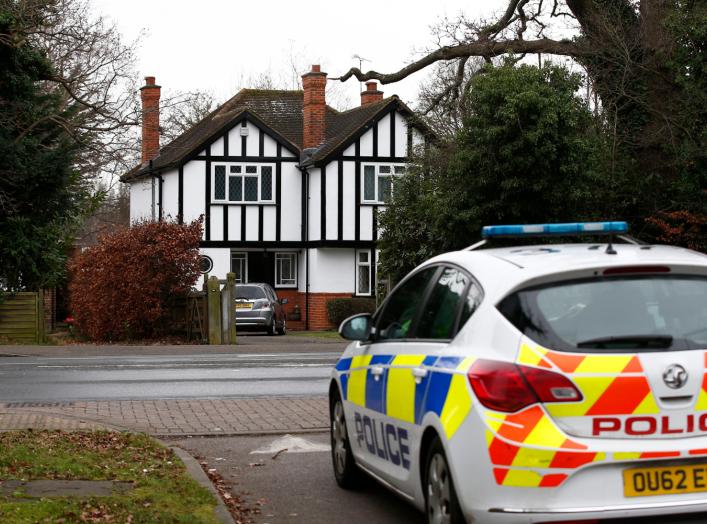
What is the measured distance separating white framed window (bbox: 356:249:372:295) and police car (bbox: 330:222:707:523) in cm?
3807

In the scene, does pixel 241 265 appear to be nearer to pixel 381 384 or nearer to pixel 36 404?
pixel 36 404

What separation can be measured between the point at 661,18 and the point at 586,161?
408 cm

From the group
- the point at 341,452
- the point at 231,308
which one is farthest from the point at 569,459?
the point at 231,308

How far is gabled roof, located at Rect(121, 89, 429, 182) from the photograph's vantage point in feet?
143

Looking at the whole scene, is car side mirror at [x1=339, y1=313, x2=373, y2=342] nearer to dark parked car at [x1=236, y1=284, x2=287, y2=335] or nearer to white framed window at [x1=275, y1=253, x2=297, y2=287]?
dark parked car at [x1=236, y1=284, x2=287, y2=335]

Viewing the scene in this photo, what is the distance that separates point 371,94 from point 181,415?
3892 centimetres

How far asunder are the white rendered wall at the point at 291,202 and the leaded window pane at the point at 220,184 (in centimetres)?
219

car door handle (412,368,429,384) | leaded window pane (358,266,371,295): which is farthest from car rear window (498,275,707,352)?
leaded window pane (358,266,371,295)

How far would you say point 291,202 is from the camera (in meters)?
44.8

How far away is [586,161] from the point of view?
2602 centimetres

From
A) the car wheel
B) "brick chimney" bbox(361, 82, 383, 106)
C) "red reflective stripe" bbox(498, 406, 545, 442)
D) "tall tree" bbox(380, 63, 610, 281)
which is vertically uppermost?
"brick chimney" bbox(361, 82, 383, 106)

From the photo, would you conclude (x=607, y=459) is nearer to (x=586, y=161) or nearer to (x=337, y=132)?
(x=586, y=161)

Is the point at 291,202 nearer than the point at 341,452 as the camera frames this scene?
No

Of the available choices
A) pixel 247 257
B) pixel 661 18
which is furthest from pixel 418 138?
pixel 661 18
